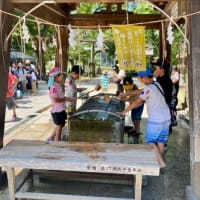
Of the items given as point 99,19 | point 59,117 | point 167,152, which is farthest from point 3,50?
point 99,19

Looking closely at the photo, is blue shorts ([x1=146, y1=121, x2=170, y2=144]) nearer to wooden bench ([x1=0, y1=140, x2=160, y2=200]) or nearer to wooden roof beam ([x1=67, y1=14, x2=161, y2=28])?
wooden bench ([x1=0, y1=140, x2=160, y2=200])

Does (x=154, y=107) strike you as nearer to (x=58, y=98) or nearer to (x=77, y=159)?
(x=77, y=159)

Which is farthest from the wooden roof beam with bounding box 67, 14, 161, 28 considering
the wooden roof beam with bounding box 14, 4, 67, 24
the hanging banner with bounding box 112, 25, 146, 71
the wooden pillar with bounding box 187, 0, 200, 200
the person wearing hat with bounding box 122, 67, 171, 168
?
the wooden pillar with bounding box 187, 0, 200, 200

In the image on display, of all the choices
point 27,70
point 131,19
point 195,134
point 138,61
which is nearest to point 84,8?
point 27,70

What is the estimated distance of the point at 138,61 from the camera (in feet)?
16.7

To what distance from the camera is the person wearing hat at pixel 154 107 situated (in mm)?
4754

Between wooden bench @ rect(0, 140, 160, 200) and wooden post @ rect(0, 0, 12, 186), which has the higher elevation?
wooden post @ rect(0, 0, 12, 186)

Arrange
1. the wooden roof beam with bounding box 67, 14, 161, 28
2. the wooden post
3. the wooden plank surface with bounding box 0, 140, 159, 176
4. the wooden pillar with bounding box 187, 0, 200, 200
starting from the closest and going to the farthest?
1. the wooden plank surface with bounding box 0, 140, 159, 176
2. the wooden pillar with bounding box 187, 0, 200, 200
3. the wooden post
4. the wooden roof beam with bounding box 67, 14, 161, 28

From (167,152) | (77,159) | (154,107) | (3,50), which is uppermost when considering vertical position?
(3,50)

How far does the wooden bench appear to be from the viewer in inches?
139

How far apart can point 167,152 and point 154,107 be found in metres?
1.90

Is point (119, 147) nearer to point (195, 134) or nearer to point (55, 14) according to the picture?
point (195, 134)

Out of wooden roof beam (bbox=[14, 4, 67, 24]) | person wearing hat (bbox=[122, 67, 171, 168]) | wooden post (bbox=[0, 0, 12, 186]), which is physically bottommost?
person wearing hat (bbox=[122, 67, 171, 168])

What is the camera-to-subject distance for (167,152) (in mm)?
6398
